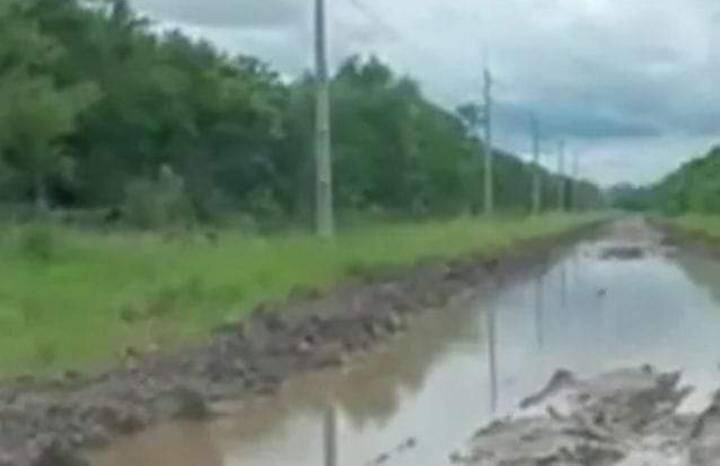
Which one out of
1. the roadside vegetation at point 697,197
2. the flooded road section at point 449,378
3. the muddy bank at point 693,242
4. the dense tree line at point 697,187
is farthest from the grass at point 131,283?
the dense tree line at point 697,187

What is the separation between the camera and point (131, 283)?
25422mm

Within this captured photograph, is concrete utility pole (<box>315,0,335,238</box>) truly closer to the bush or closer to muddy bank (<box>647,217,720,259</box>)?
the bush

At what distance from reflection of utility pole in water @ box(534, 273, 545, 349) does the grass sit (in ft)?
11.4

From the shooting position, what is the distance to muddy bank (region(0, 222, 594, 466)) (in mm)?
14109

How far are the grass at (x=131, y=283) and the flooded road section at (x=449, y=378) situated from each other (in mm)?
1977

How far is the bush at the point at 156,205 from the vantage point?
150 feet

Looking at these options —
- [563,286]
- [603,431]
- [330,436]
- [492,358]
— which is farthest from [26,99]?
[603,431]

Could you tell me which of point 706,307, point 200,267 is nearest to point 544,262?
point 706,307

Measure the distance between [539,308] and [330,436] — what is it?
752 inches

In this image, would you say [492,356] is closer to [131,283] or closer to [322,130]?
[131,283]

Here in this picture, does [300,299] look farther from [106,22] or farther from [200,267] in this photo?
[106,22]

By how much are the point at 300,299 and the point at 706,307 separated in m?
11.1

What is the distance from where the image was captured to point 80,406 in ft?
49.6

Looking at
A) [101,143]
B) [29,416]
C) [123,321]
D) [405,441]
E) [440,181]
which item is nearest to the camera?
[29,416]
